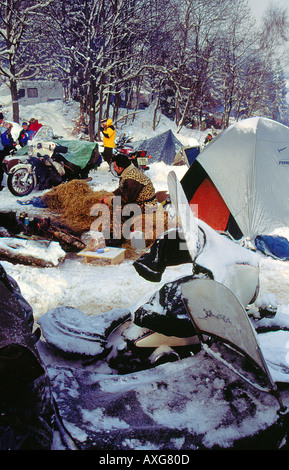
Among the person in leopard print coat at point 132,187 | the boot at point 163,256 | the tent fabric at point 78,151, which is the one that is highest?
the boot at point 163,256

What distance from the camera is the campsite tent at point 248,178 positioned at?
23.0 ft

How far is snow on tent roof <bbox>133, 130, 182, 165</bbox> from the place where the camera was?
14.6m

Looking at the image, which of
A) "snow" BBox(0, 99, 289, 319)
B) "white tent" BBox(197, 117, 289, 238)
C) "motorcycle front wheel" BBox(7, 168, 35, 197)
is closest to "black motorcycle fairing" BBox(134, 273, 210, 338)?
"snow" BBox(0, 99, 289, 319)

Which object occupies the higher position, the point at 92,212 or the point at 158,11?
the point at 158,11

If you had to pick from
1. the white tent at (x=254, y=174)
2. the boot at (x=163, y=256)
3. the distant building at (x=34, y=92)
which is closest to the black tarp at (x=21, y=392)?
the boot at (x=163, y=256)

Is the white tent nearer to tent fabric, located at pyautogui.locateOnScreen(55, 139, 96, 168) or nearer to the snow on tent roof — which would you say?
tent fabric, located at pyautogui.locateOnScreen(55, 139, 96, 168)

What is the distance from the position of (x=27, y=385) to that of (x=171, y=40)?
30562mm

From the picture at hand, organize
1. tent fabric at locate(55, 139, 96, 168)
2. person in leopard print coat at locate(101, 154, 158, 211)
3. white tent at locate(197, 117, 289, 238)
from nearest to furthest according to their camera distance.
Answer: person in leopard print coat at locate(101, 154, 158, 211), white tent at locate(197, 117, 289, 238), tent fabric at locate(55, 139, 96, 168)

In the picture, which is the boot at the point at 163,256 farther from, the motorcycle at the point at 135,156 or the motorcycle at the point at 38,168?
the motorcycle at the point at 135,156

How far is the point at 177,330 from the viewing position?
7.61 ft

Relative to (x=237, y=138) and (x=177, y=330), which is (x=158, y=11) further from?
(x=177, y=330)

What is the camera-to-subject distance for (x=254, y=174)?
6.96m

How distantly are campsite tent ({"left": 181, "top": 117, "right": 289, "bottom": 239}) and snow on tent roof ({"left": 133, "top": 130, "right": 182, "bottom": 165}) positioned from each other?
7.14m
